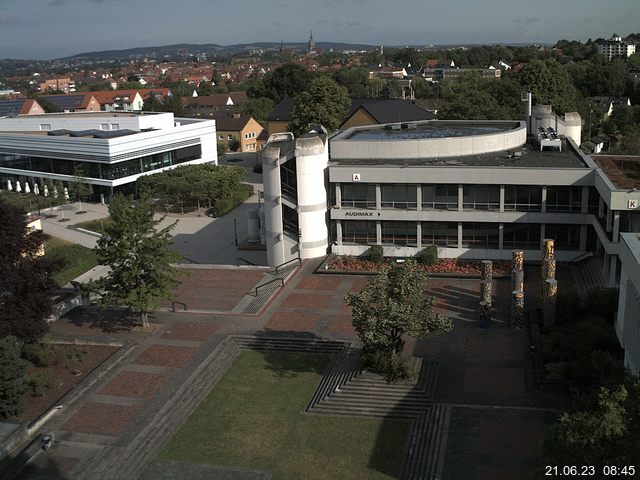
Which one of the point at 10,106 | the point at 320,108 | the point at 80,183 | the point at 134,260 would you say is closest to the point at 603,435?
the point at 134,260

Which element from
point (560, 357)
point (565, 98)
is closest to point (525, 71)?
point (565, 98)

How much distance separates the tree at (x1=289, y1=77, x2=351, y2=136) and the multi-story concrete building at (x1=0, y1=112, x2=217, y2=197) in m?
10.3

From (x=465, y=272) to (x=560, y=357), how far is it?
12387mm

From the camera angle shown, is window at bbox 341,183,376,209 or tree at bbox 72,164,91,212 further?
tree at bbox 72,164,91,212

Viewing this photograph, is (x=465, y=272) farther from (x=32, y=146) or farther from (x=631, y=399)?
(x=32, y=146)

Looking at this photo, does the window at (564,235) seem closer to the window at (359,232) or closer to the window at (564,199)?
the window at (564,199)

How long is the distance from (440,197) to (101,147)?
121 ft

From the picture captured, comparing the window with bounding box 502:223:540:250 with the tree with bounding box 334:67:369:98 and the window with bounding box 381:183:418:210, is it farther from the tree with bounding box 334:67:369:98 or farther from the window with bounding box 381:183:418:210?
the tree with bounding box 334:67:369:98

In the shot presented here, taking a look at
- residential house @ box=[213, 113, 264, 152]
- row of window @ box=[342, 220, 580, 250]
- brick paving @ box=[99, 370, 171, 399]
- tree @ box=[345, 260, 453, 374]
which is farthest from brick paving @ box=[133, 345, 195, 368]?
residential house @ box=[213, 113, 264, 152]

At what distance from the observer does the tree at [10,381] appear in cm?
2391

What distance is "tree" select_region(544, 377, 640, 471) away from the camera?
14.7 m

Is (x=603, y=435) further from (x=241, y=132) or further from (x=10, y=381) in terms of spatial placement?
(x=241, y=132)

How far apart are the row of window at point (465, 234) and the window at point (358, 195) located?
43.2 inches

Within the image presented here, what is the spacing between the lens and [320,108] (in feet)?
243
